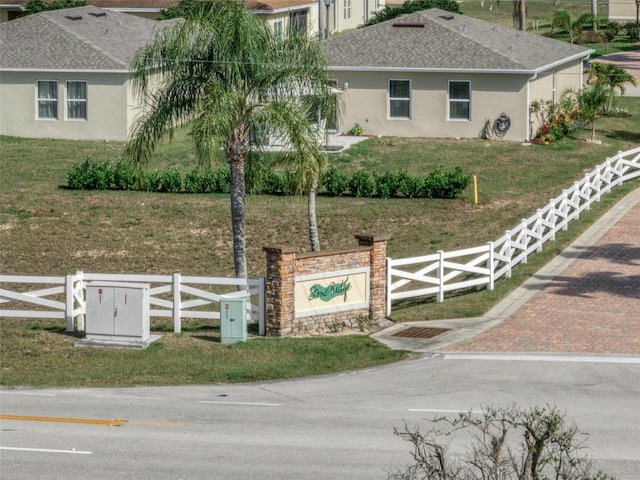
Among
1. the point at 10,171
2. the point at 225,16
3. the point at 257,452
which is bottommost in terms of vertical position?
the point at 257,452

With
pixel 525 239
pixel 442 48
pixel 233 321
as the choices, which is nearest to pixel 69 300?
pixel 233 321

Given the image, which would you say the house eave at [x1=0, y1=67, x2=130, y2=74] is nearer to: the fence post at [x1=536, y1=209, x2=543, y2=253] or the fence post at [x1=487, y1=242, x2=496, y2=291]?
the fence post at [x1=536, y1=209, x2=543, y2=253]

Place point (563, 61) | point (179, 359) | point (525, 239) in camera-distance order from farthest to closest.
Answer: point (563, 61) → point (525, 239) → point (179, 359)

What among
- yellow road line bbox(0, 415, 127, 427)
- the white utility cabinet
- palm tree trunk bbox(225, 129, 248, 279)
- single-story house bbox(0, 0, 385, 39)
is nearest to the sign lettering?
palm tree trunk bbox(225, 129, 248, 279)

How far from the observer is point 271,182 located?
4303 cm

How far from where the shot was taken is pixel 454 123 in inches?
2019

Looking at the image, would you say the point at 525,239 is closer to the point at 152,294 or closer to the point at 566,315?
the point at 566,315

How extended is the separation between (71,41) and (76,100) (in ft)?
10.1

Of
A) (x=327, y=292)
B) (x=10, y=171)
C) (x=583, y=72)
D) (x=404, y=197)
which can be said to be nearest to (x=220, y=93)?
(x=327, y=292)

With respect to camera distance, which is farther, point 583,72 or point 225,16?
point 583,72

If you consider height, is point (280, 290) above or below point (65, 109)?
below

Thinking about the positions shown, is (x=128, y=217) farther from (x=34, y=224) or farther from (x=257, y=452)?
(x=257, y=452)

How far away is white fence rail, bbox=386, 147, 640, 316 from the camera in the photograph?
93.3ft

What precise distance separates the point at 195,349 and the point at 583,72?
43.0 metres
